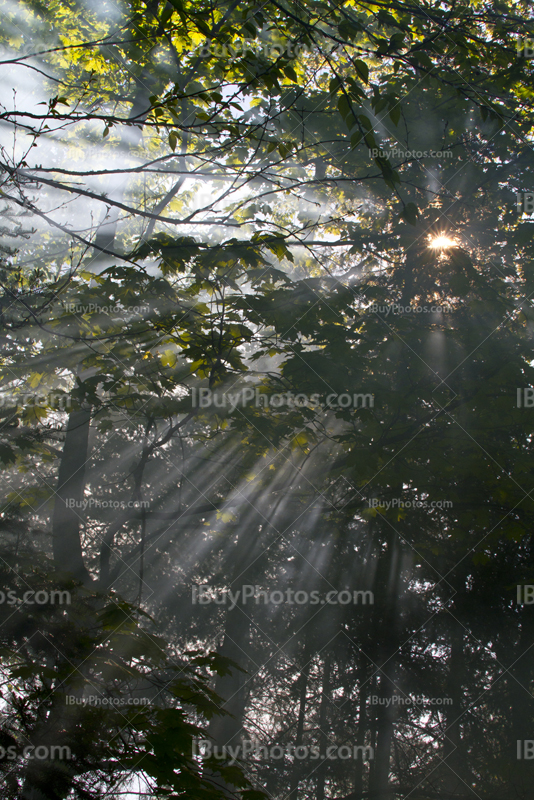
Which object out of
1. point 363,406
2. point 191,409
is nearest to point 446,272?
point 363,406

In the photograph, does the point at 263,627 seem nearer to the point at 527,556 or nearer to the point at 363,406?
the point at 527,556

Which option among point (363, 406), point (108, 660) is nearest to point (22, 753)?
point (108, 660)

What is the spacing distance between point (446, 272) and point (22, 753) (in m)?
7.95

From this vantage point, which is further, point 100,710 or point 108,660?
point 108,660

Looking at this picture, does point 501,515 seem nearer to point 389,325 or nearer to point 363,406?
point 363,406

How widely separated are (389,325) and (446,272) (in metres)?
2.39

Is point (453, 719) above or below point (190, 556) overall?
below

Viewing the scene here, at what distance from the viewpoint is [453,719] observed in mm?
7449

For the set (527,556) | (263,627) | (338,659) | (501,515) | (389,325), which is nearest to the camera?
(501,515)

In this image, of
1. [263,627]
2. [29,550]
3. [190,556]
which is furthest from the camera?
[190,556]

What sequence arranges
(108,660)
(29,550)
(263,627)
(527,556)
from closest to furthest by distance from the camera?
1. (108,660)
2. (29,550)
3. (527,556)
4. (263,627)

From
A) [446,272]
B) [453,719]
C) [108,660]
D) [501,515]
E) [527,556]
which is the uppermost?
[446,272]

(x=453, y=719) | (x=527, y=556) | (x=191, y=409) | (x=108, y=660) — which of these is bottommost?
(x=453, y=719)

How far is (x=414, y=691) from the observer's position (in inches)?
300
